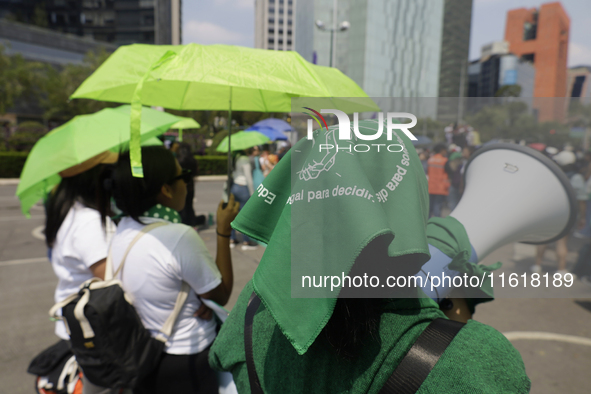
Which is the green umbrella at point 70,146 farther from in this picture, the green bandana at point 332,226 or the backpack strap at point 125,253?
the green bandana at point 332,226

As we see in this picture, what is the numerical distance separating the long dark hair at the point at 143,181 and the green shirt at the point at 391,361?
3.76 feet

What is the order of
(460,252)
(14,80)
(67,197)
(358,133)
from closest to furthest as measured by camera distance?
(358,133), (460,252), (67,197), (14,80)

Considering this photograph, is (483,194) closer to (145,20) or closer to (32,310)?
(32,310)

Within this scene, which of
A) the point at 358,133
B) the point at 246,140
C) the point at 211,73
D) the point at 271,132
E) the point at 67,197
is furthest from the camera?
the point at 271,132

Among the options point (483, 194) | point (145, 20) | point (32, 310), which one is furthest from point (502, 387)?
point (145, 20)

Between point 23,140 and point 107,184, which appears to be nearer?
point 107,184

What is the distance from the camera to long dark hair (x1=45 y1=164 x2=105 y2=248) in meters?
2.18

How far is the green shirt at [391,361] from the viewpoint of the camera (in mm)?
658

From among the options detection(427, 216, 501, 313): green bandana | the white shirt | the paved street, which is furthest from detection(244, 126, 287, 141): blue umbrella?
detection(427, 216, 501, 313): green bandana

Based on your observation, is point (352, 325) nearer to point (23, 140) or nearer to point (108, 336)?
point (108, 336)

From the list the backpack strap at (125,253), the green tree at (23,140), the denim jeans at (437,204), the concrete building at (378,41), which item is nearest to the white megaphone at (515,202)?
the backpack strap at (125,253)

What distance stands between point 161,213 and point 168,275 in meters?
0.40

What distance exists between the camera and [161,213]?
1.93m

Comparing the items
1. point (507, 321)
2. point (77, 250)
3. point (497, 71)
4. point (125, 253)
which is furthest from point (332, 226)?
point (497, 71)
